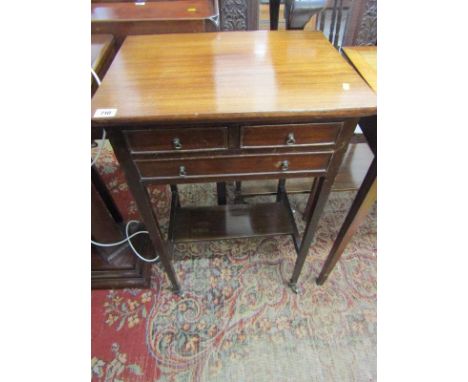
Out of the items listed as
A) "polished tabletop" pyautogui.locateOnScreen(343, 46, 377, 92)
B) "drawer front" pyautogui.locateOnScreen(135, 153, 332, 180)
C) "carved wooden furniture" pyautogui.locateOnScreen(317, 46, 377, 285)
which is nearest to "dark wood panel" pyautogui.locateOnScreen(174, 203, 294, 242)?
"carved wooden furniture" pyautogui.locateOnScreen(317, 46, 377, 285)

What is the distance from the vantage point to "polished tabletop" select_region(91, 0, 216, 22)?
37.7 inches

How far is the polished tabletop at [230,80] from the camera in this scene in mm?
554

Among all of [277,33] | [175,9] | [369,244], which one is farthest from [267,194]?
[175,9]

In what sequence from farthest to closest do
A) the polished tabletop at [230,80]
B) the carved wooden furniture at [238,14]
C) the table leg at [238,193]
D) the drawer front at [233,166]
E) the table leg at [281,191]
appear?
the table leg at [238,193], the table leg at [281,191], the carved wooden furniture at [238,14], the drawer front at [233,166], the polished tabletop at [230,80]

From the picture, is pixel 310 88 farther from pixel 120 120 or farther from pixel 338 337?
pixel 338 337

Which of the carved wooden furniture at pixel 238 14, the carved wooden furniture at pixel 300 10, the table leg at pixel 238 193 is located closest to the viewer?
the carved wooden furniture at pixel 300 10

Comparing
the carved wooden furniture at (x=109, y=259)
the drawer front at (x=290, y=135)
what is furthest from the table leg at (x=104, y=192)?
the drawer front at (x=290, y=135)

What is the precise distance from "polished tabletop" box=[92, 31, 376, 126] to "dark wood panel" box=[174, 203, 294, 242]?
24.3 inches

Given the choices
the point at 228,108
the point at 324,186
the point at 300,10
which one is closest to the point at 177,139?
the point at 228,108

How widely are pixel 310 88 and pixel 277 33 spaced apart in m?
0.32

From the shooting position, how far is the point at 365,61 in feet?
2.53

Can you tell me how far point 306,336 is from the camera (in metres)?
1.01

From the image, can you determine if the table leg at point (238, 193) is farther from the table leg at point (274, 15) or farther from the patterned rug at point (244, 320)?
the table leg at point (274, 15)

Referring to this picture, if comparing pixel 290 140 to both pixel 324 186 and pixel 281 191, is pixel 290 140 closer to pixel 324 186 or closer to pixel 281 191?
pixel 324 186
